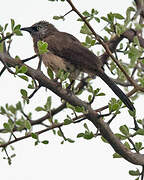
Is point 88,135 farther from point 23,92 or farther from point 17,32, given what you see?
point 17,32

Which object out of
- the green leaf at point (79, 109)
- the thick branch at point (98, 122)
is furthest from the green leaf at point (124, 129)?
the green leaf at point (79, 109)

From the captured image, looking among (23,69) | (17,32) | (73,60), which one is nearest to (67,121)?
(23,69)

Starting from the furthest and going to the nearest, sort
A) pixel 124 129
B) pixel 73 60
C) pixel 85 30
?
pixel 73 60 < pixel 85 30 < pixel 124 129

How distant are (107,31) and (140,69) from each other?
0.83 metres

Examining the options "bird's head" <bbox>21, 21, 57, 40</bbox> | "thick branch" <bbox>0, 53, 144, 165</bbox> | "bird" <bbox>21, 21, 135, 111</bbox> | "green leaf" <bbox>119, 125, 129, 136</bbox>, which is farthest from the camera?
"bird's head" <bbox>21, 21, 57, 40</bbox>

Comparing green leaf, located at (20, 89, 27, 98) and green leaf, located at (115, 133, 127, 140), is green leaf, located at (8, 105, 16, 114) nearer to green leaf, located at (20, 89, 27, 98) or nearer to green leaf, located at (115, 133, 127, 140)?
green leaf, located at (20, 89, 27, 98)

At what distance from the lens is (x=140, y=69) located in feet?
14.0

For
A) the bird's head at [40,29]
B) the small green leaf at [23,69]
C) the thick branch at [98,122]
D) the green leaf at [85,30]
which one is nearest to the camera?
the small green leaf at [23,69]

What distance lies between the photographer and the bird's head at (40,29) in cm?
550

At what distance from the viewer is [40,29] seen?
18.8 ft

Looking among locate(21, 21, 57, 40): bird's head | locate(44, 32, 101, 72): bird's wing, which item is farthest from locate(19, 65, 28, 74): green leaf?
locate(21, 21, 57, 40): bird's head

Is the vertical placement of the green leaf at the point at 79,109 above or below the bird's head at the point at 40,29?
below

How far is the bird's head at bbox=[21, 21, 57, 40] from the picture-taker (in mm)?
5502

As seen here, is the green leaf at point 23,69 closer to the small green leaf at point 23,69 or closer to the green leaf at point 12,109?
the small green leaf at point 23,69
